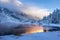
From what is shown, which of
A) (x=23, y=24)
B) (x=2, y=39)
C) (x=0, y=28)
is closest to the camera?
(x=2, y=39)

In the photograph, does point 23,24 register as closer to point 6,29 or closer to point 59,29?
point 6,29

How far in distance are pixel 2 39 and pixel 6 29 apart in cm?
351

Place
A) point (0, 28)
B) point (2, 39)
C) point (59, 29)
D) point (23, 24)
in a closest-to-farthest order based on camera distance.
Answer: point (2, 39), point (0, 28), point (59, 29), point (23, 24)

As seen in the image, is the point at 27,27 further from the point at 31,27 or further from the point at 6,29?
the point at 6,29

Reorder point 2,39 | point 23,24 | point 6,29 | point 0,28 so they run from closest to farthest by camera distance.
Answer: point 2,39 < point 0,28 < point 6,29 < point 23,24

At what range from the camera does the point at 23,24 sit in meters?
12.6

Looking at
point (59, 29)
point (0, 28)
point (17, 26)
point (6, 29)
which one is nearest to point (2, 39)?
point (0, 28)

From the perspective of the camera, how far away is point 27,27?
504 inches

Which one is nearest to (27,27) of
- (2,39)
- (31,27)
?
(31,27)

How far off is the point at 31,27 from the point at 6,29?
Result: 9.28ft

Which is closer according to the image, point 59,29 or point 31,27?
point 59,29

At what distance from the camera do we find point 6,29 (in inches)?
420

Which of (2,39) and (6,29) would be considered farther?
(6,29)

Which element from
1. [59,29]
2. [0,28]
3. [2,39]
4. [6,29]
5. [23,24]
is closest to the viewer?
[2,39]
